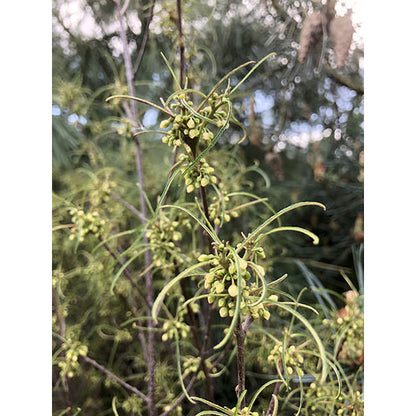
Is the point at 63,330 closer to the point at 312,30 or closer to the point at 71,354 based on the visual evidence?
the point at 71,354

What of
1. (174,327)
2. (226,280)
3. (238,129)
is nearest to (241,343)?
(226,280)

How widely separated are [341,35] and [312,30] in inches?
1.0

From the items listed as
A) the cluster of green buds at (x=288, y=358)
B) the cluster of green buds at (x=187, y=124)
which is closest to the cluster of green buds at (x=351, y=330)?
the cluster of green buds at (x=288, y=358)

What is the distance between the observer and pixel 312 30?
32 centimetres

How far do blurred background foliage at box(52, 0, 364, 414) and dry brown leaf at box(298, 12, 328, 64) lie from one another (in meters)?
0.01

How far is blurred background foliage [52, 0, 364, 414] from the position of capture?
369 mm

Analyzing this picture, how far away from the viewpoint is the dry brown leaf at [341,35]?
31 cm

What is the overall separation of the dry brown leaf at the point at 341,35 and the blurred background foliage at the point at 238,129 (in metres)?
0.02

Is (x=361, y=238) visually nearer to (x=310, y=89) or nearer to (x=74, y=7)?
(x=310, y=89)

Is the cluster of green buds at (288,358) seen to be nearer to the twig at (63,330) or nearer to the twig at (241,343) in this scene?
the twig at (241,343)

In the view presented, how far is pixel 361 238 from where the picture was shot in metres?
0.39
